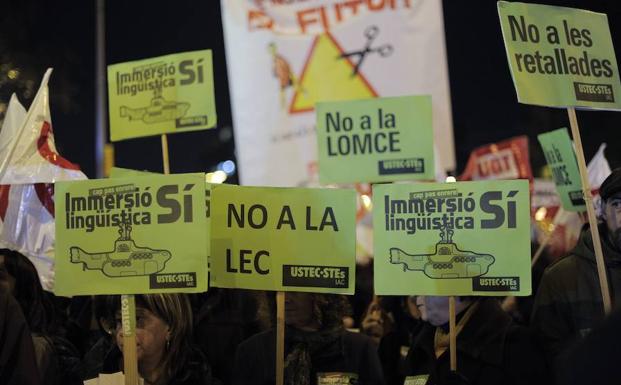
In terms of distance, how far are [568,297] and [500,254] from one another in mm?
527

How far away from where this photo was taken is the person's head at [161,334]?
3.70 meters

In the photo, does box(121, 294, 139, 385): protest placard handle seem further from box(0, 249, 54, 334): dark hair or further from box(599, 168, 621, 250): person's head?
box(599, 168, 621, 250): person's head

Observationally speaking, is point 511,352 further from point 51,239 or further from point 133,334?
point 51,239

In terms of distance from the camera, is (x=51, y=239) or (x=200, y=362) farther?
(x=51, y=239)

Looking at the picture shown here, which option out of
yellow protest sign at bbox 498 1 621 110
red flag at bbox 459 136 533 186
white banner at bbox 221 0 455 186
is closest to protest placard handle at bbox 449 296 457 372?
yellow protest sign at bbox 498 1 621 110

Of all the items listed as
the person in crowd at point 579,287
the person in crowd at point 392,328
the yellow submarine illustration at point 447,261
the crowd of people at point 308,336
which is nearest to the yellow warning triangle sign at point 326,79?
the person in crowd at point 392,328

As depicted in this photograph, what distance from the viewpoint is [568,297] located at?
13.3 feet

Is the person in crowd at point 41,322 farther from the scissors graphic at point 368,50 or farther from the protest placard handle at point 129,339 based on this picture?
the scissors graphic at point 368,50

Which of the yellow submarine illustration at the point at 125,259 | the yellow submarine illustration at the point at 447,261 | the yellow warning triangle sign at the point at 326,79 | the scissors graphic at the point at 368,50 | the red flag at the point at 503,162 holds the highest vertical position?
the scissors graphic at the point at 368,50

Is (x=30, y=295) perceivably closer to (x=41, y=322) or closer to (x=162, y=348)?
(x=41, y=322)

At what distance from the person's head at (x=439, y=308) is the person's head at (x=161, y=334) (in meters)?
1.04

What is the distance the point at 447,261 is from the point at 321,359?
30.4 inches

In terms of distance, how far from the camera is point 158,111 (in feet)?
17.4

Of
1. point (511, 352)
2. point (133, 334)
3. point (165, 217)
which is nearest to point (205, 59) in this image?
point (165, 217)
